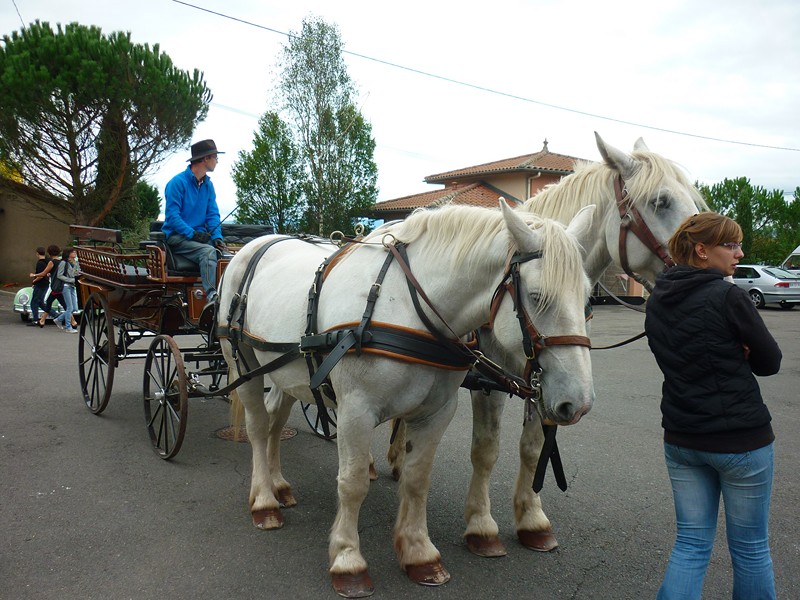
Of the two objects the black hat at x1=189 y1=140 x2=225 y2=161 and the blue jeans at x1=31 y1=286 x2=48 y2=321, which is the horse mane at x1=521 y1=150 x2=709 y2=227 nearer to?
the black hat at x1=189 y1=140 x2=225 y2=161

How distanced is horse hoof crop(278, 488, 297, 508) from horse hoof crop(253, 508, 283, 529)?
284mm

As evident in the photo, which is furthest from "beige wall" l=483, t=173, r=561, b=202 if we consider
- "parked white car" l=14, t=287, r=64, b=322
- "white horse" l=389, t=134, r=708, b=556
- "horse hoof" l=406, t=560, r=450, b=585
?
"horse hoof" l=406, t=560, r=450, b=585

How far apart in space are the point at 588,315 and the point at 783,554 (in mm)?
1727

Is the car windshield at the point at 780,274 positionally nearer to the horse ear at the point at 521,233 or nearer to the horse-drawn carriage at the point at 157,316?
the horse-drawn carriage at the point at 157,316

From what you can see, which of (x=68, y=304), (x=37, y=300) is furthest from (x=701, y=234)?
(x=37, y=300)

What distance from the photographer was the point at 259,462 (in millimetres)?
3701

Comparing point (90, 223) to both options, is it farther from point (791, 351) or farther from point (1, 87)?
point (791, 351)

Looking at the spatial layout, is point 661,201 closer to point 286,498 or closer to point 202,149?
point 286,498

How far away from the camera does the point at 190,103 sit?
61.1ft

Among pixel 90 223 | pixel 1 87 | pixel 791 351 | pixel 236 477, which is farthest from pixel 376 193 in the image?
pixel 236 477

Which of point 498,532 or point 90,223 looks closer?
point 498,532

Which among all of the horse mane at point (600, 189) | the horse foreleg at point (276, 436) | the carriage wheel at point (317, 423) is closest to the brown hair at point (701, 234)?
the horse mane at point (600, 189)

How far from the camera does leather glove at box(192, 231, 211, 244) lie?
4.95m

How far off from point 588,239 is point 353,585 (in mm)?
2142
